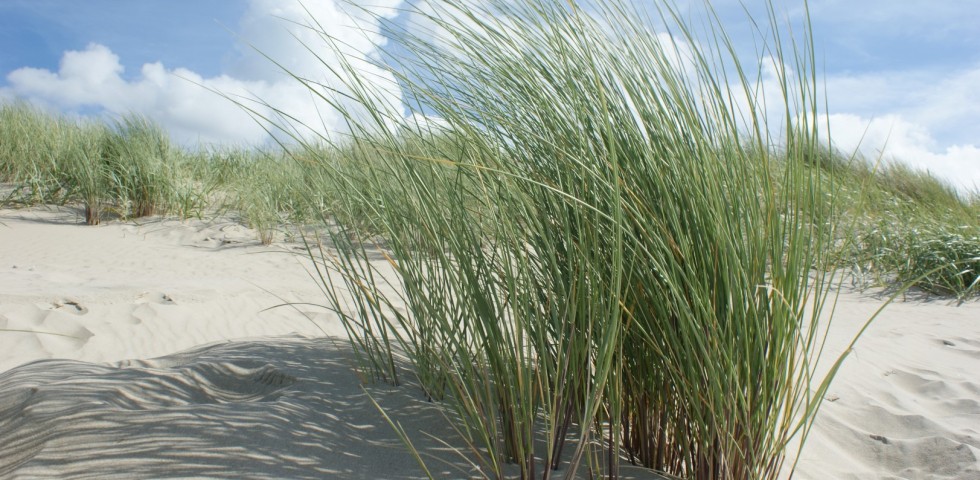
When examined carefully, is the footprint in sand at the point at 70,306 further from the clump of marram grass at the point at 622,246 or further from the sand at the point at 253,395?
the clump of marram grass at the point at 622,246

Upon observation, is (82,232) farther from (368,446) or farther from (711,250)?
(711,250)

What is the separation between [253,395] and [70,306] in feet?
8.91

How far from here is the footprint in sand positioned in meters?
4.24

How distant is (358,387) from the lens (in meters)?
2.24

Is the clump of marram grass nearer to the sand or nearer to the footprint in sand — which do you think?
the sand

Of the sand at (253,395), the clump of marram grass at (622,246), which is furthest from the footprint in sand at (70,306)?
the clump of marram grass at (622,246)

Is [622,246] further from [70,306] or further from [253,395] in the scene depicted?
[70,306]

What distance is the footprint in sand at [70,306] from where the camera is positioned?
424cm

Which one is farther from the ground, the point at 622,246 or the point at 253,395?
the point at 622,246

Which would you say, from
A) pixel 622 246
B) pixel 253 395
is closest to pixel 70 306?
pixel 253 395

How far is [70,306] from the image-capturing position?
4340mm

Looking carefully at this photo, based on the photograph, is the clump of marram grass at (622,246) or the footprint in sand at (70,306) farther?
the footprint in sand at (70,306)

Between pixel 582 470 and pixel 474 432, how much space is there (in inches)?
12.1

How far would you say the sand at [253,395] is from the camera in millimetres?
1704
